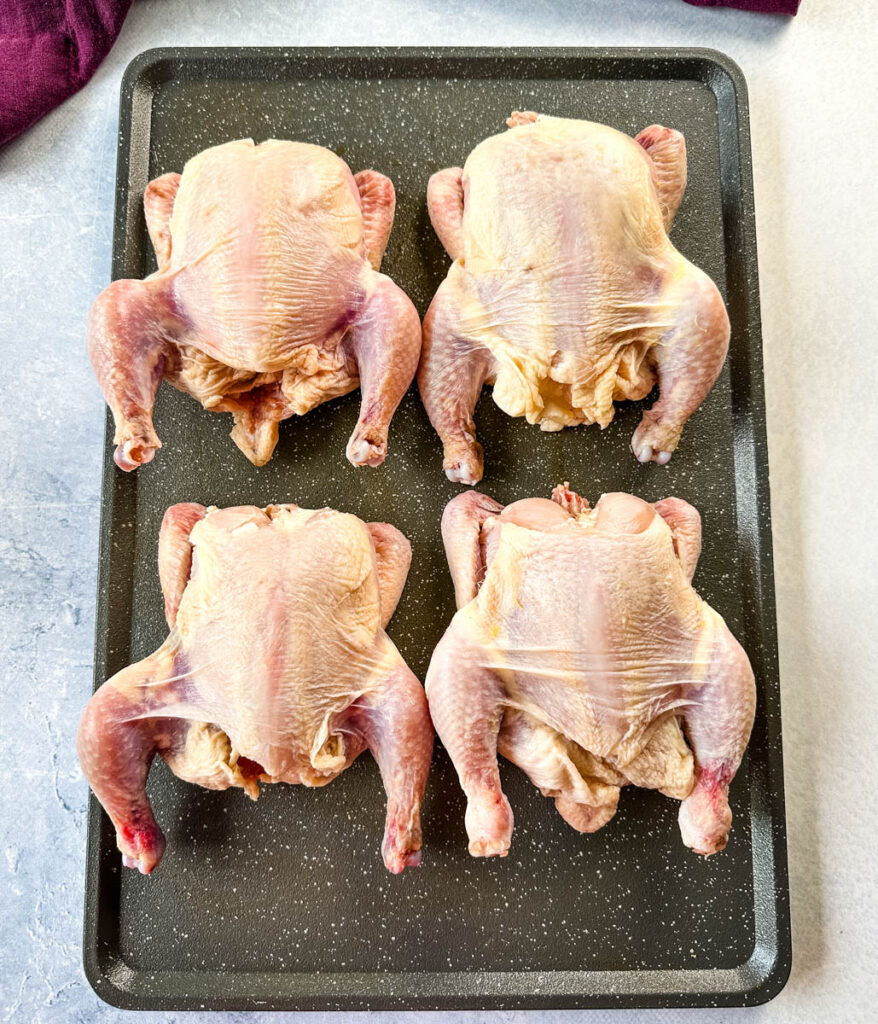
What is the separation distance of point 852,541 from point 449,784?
0.93 m

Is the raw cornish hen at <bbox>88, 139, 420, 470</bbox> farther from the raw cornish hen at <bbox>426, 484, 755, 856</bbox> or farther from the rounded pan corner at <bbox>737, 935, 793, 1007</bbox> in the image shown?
the rounded pan corner at <bbox>737, 935, 793, 1007</bbox>

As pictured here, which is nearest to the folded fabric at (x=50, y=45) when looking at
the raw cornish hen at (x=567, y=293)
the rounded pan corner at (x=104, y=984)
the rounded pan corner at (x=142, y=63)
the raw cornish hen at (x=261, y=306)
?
the rounded pan corner at (x=142, y=63)

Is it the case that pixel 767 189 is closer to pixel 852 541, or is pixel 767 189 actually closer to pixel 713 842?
pixel 852 541

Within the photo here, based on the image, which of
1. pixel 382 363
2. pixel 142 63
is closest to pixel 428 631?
pixel 382 363

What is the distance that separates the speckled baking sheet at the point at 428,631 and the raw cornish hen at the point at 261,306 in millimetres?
184

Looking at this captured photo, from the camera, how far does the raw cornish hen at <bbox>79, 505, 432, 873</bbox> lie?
140 cm

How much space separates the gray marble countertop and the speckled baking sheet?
0.40 ft

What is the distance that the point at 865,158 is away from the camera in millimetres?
1829

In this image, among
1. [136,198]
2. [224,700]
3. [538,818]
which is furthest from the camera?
[136,198]

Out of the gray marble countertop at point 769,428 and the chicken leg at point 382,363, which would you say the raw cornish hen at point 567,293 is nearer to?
the chicken leg at point 382,363

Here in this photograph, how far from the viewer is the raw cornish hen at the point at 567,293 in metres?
1.49

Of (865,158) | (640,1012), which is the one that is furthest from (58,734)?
(865,158)

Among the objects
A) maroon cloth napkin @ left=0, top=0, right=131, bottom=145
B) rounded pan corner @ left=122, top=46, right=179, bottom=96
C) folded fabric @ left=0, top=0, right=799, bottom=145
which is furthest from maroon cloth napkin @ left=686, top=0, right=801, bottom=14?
maroon cloth napkin @ left=0, top=0, right=131, bottom=145

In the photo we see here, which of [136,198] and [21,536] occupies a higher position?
[136,198]
